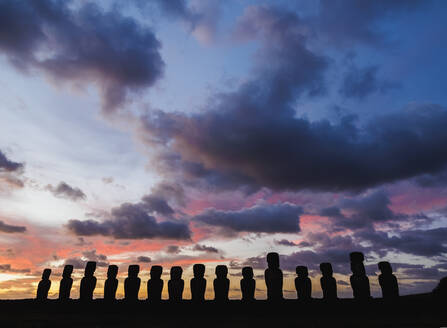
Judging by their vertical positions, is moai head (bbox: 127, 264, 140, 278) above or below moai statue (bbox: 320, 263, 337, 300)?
above

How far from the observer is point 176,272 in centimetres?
1747

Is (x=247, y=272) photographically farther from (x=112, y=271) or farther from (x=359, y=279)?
(x=112, y=271)

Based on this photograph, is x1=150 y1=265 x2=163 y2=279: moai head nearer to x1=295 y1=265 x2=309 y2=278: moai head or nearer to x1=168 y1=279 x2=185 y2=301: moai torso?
x1=168 y1=279 x2=185 y2=301: moai torso

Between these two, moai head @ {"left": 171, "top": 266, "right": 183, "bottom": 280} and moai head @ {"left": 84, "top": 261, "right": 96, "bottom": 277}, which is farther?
moai head @ {"left": 84, "top": 261, "right": 96, "bottom": 277}

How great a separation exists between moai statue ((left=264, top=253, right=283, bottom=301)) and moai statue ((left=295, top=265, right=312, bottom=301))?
2.95ft

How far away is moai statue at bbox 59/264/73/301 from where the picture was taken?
18188 millimetres

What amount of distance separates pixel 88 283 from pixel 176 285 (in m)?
4.76

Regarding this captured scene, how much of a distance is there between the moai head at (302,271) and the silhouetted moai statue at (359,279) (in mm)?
2247

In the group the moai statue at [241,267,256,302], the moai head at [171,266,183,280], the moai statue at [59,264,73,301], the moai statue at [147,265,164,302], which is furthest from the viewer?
the moai statue at [59,264,73,301]

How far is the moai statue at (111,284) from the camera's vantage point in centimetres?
1764

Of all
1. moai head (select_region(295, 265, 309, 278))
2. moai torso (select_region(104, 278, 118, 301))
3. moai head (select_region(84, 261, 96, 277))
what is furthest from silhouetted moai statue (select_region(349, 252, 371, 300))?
moai head (select_region(84, 261, 96, 277))

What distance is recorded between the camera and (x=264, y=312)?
14898 mm

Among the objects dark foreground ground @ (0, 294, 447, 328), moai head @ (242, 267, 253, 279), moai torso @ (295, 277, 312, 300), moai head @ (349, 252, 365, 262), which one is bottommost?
dark foreground ground @ (0, 294, 447, 328)

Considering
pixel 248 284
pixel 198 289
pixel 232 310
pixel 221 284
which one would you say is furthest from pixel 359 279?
pixel 198 289
